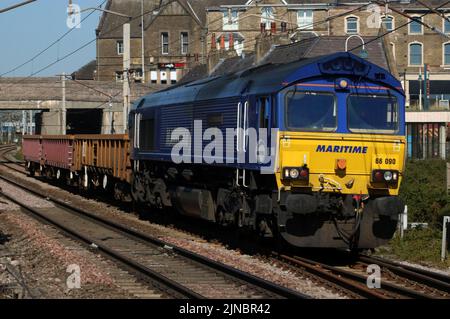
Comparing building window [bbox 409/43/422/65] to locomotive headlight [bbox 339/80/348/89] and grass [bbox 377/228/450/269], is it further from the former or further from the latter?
locomotive headlight [bbox 339/80/348/89]

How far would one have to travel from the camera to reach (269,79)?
13.7 metres

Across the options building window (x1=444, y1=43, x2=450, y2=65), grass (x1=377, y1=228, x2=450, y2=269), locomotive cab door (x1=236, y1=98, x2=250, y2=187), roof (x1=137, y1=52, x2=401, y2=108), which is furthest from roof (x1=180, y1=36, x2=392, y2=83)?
building window (x1=444, y1=43, x2=450, y2=65)

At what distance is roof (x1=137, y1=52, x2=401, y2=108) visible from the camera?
519 inches

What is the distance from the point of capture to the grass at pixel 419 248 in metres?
14.5

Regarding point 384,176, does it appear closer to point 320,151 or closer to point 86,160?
point 320,151

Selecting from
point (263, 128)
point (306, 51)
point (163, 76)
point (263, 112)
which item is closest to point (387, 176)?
point (263, 128)

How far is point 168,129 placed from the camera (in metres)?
18.8

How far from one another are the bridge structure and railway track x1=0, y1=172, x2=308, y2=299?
38.7 metres

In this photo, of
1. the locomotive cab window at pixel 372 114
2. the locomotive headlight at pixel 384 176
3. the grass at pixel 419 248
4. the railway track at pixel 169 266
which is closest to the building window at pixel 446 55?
the grass at pixel 419 248

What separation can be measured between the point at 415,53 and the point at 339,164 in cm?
5658

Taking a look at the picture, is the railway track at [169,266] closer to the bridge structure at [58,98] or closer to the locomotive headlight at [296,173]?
the locomotive headlight at [296,173]
